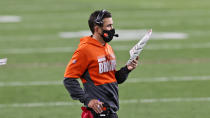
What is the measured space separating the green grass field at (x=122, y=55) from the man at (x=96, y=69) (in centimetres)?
331

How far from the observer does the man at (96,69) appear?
21.4 ft

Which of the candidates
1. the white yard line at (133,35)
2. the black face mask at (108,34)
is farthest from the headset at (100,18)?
the white yard line at (133,35)

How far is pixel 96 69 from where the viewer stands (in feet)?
21.7

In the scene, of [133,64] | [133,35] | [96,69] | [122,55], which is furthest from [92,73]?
[133,35]

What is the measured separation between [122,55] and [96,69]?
9.02 meters

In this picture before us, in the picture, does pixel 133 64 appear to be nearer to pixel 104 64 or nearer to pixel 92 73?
pixel 104 64

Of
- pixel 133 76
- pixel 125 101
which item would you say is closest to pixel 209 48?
pixel 133 76

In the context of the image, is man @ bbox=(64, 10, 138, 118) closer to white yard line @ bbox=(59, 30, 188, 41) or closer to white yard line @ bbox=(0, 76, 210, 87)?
white yard line @ bbox=(0, 76, 210, 87)

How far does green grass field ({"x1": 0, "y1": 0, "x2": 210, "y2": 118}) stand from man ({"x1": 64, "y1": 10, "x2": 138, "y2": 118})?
331 centimetres

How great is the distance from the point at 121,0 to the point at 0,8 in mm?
6058

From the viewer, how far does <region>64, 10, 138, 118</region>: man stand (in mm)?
6508

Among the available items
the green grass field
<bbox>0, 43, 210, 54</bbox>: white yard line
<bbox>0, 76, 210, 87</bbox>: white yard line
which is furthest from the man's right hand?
<bbox>0, 43, 210, 54</bbox>: white yard line

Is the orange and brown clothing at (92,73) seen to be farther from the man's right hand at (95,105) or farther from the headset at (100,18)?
the headset at (100,18)

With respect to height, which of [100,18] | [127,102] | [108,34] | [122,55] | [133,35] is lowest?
[133,35]
